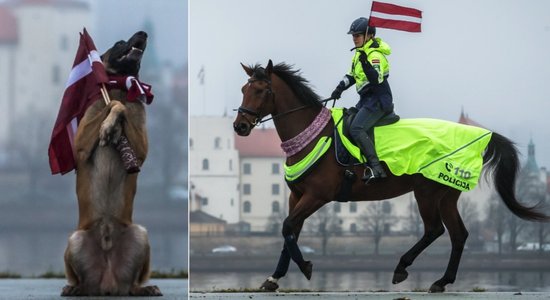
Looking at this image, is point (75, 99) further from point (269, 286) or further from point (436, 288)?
point (436, 288)

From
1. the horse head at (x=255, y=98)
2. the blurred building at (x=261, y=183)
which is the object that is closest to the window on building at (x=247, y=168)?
the blurred building at (x=261, y=183)

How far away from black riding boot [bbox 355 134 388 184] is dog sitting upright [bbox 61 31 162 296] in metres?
3.58

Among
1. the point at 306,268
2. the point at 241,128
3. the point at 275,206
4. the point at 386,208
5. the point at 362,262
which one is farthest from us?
the point at 386,208

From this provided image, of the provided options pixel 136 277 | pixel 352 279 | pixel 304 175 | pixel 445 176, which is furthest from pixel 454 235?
pixel 352 279

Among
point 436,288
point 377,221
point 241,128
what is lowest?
point 377,221

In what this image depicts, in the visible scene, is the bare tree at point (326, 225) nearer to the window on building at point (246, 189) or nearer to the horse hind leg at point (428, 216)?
the window on building at point (246, 189)

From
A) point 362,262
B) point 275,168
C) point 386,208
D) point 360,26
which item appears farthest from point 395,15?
point 386,208

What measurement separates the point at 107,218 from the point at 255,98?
352cm

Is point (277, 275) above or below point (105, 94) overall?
below

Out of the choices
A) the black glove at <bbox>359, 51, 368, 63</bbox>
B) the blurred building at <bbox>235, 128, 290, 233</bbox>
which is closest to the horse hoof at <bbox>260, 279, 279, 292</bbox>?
the black glove at <bbox>359, 51, 368, 63</bbox>

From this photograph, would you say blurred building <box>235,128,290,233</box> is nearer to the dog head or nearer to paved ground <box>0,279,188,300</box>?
paved ground <box>0,279,188,300</box>

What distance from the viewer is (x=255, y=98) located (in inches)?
540

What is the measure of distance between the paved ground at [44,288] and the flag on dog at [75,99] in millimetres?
1251

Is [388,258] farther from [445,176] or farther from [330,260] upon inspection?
[445,176]
